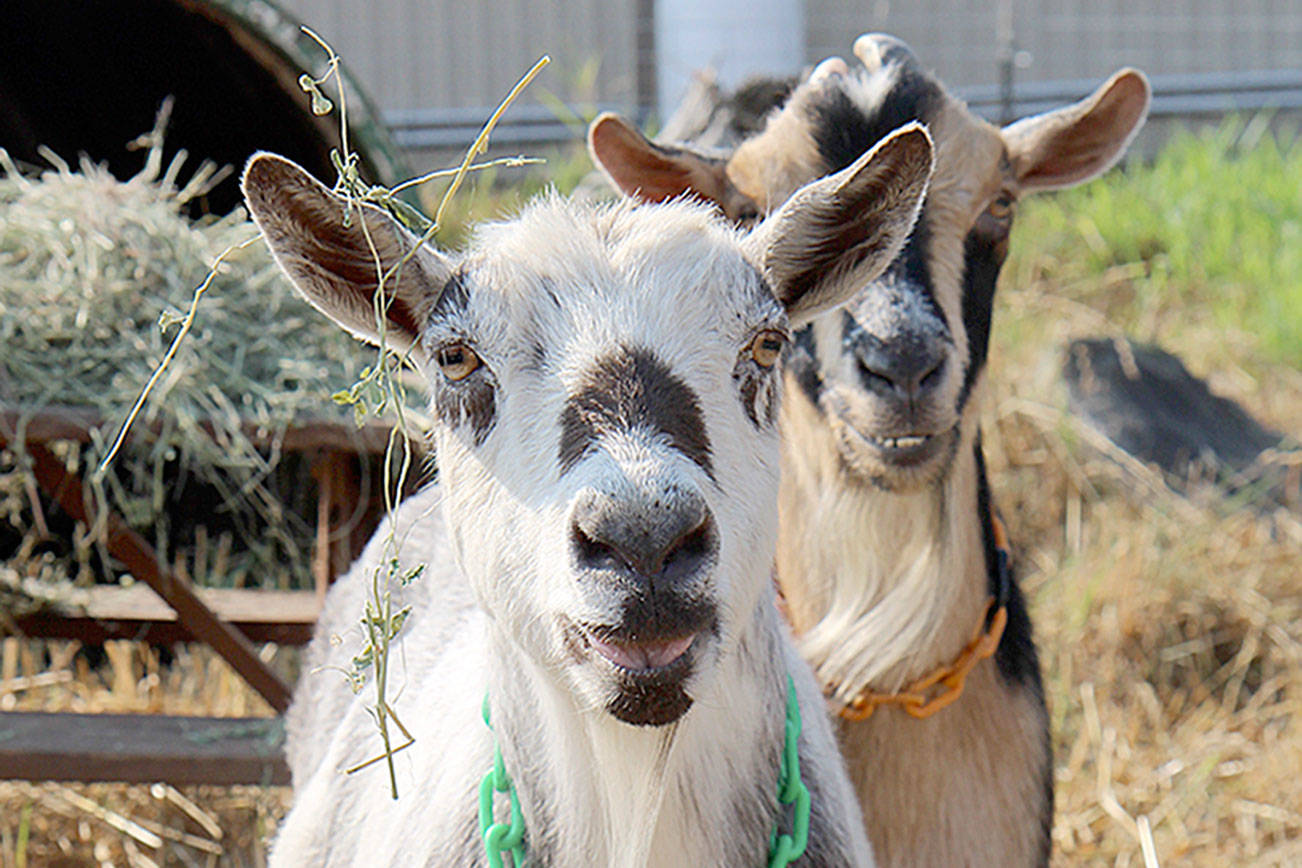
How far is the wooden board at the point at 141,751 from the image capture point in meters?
3.92

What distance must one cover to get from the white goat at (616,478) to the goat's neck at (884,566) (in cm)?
63

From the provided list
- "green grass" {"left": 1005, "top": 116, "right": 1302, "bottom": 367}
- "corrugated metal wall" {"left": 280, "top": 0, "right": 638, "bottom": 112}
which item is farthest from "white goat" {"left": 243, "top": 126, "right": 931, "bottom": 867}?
"corrugated metal wall" {"left": 280, "top": 0, "right": 638, "bottom": 112}

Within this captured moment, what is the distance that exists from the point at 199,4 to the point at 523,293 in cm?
320

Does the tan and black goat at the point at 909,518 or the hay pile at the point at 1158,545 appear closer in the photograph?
the tan and black goat at the point at 909,518

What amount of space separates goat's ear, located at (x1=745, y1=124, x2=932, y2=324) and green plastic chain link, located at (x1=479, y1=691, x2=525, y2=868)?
0.84 metres

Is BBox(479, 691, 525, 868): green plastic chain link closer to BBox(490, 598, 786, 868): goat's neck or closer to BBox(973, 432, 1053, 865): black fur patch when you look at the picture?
BBox(490, 598, 786, 868): goat's neck

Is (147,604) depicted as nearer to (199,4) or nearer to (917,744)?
(199,4)

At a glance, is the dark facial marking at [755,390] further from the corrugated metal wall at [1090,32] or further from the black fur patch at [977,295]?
the corrugated metal wall at [1090,32]

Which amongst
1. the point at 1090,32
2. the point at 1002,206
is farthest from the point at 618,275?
the point at 1090,32

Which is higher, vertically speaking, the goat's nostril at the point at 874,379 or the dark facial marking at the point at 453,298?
the dark facial marking at the point at 453,298

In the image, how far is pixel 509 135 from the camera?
10148mm

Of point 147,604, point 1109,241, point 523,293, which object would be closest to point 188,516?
point 147,604

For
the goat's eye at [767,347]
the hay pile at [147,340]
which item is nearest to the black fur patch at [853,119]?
the goat's eye at [767,347]

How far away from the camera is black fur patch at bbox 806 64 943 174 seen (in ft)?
10.1
